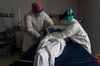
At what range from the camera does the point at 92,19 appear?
3.76 meters

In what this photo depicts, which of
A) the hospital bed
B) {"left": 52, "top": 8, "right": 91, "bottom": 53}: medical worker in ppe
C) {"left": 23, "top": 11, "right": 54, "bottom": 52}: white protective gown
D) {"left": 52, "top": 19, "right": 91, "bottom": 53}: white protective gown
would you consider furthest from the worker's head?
the hospital bed

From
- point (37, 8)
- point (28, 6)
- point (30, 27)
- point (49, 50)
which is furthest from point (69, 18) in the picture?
point (28, 6)

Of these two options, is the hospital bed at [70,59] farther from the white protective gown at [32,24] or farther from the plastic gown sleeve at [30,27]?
the white protective gown at [32,24]

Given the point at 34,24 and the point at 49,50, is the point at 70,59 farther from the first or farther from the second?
the point at 34,24

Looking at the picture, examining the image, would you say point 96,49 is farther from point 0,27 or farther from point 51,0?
point 0,27

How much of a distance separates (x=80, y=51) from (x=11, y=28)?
2.37 metres

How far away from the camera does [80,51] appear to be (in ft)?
7.92

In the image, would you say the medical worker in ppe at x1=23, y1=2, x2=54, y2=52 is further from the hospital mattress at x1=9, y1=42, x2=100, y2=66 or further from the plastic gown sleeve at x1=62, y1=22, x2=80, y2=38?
the hospital mattress at x1=9, y1=42, x2=100, y2=66

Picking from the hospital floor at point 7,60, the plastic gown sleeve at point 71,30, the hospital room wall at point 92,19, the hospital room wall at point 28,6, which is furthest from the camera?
the hospital room wall at point 28,6

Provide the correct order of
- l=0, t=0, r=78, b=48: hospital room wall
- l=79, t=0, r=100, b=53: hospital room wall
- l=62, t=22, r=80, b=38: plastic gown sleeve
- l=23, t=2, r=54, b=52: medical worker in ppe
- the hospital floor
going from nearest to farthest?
l=62, t=22, r=80, b=38: plastic gown sleeve
l=23, t=2, r=54, b=52: medical worker in ppe
l=79, t=0, r=100, b=53: hospital room wall
the hospital floor
l=0, t=0, r=78, b=48: hospital room wall

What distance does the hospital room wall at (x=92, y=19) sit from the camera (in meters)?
3.56

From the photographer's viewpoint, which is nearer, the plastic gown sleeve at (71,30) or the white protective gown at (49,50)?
the white protective gown at (49,50)

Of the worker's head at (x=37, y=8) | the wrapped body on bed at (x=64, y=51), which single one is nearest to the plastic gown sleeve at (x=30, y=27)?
the worker's head at (x=37, y=8)

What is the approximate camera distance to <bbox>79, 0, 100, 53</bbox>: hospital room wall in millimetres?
3557
